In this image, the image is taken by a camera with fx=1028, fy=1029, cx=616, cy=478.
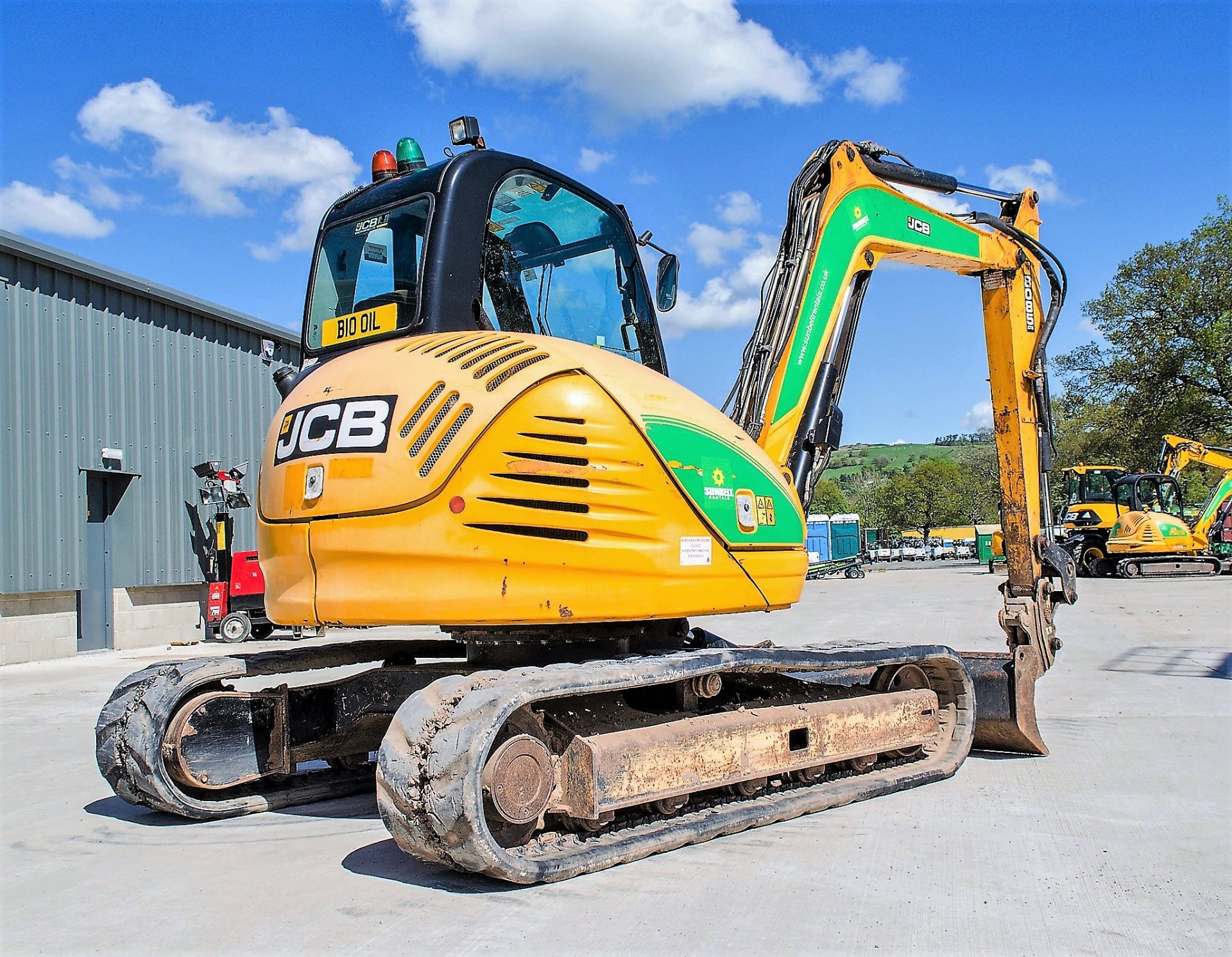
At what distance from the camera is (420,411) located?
13.6ft

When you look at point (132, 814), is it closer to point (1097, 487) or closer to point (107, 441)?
point (107, 441)

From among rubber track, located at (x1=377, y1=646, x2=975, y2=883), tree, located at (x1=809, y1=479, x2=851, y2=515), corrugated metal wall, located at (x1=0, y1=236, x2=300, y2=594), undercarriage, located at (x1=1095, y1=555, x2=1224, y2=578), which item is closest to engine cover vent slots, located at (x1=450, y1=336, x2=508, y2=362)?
rubber track, located at (x1=377, y1=646, x2=975, y2=883)

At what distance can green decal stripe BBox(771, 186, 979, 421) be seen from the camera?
6.23 meters

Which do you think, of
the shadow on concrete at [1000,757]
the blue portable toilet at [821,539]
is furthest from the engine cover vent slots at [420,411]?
the blue portable toilet at [821,539]

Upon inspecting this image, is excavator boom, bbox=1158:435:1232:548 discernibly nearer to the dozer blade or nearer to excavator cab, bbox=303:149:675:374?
the dozer blade

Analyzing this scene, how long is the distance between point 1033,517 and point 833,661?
2823 mm

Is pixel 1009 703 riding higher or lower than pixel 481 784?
lower

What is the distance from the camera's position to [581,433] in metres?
4.29

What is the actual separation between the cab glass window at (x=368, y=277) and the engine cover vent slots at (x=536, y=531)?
1176mm

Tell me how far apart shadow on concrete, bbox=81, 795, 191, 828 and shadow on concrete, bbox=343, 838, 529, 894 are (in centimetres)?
119

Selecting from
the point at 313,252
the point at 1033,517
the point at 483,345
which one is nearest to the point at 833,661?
the point at 483,345

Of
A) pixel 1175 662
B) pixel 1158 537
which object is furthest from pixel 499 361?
pixel 1158 537

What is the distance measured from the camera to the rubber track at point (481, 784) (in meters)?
3.62

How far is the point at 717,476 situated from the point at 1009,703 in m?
2.77
